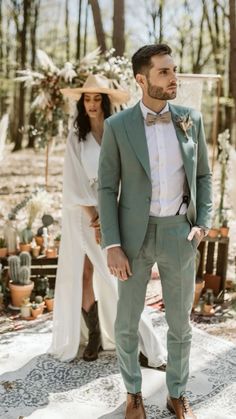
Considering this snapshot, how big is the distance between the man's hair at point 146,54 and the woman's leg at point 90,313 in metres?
1.46

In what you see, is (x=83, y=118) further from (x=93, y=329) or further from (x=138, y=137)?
(x=93, y=329)

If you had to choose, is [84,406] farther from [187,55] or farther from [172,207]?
[187,55]

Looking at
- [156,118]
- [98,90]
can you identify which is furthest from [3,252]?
[156,118]

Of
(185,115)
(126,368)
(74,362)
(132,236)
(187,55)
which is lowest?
(74,362)

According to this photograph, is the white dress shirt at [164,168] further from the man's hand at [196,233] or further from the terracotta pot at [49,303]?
the terracotta pot at [49,303]

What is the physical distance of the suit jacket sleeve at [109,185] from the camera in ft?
7.55

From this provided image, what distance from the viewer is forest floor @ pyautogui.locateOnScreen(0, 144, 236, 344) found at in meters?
4.01

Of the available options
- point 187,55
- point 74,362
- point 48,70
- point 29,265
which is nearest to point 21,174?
point 48,70

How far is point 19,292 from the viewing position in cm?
417

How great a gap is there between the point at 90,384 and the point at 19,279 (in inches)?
55.9

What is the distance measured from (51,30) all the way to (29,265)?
2153 cm

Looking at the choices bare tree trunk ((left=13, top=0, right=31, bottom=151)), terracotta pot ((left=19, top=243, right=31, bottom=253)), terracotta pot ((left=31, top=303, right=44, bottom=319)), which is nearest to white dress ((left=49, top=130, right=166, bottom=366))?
terracotta pot ((left=31, top=303, right=44, bottom=319))

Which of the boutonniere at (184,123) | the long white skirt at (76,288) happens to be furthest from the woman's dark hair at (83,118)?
the boutonniere at (184,123)

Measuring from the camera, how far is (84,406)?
8.98 ft
